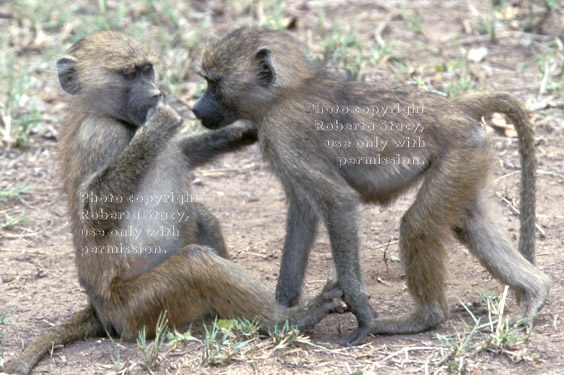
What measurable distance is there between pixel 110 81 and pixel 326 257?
6.39 ft

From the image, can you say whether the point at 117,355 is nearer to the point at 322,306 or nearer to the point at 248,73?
the point at 322,306

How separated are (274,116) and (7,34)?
189 inches

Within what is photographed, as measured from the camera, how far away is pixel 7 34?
25.7ft

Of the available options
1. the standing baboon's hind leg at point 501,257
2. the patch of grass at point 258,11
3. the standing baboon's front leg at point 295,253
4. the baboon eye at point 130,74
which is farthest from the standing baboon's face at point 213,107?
the patch of grass at point 258,11

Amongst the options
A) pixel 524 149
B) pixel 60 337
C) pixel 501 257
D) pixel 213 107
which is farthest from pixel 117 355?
pixel 524 149

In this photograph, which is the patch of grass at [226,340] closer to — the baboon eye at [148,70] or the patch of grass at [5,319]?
the patch of grass at [5,319]

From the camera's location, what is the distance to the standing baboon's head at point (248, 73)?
421cm

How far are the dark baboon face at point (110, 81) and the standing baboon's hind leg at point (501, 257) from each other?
1877 mm

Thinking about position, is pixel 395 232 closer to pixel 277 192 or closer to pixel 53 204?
pixel 277 192

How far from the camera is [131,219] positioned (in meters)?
4.13

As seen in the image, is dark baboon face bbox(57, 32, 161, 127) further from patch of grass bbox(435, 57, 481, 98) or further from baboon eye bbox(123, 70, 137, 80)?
patch of grass bbox(435, 57, 481, 98)

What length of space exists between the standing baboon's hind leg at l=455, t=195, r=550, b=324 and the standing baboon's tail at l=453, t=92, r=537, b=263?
0.13 m

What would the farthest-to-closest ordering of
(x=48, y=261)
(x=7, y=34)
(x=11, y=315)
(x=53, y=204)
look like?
(x=7, y=34), (x=53, y=204), (x=48, y=261), (x=11, y=315)

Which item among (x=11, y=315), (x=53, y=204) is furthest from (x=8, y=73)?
(x=11, y=315)
